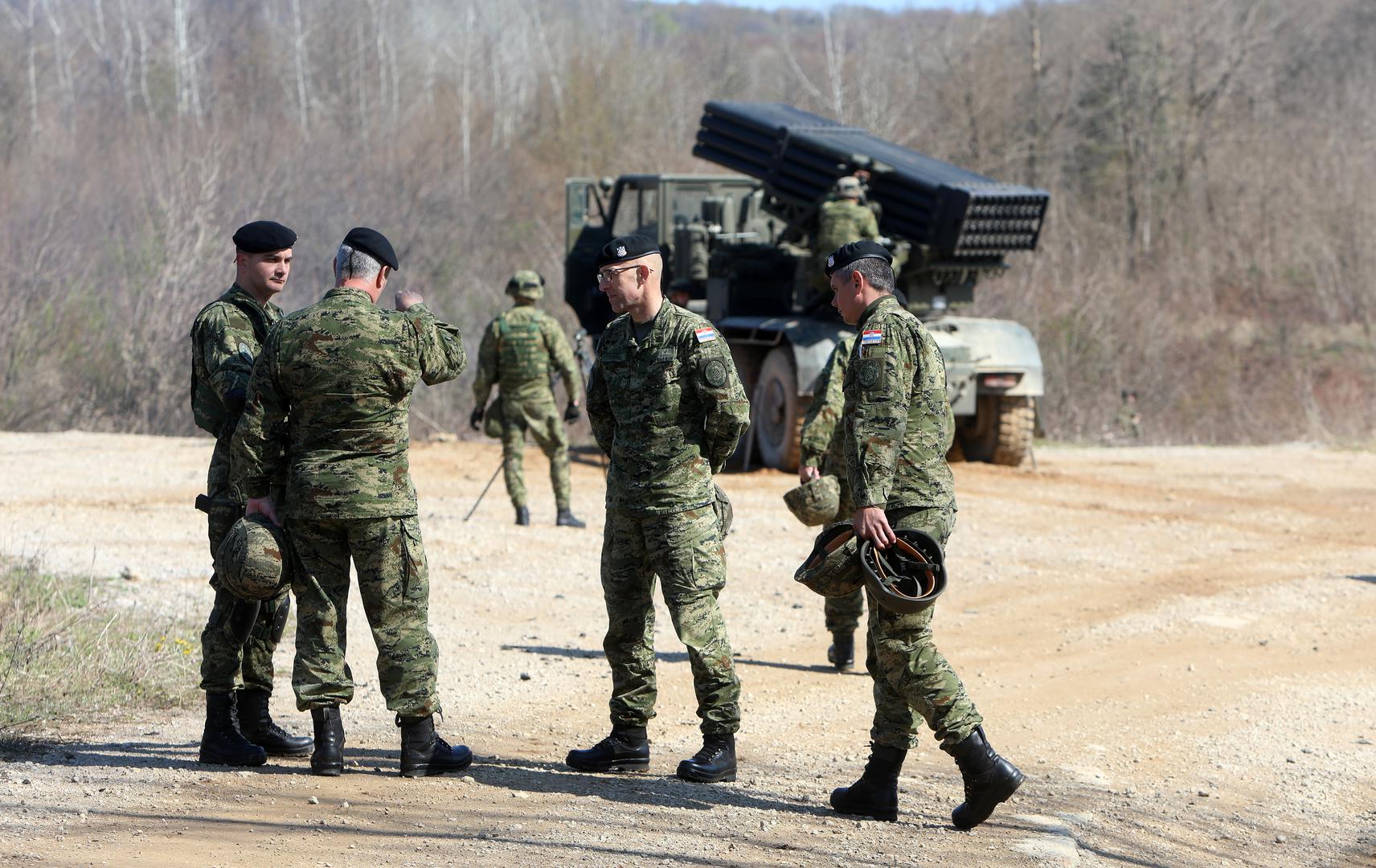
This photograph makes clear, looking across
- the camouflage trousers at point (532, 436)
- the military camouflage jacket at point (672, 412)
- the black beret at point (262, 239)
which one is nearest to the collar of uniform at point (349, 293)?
the black beret at point (262, 239)

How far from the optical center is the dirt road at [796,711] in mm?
4797

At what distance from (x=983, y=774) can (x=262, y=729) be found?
2.45 m

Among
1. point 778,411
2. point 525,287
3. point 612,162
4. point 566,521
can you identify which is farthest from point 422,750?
point 612,162

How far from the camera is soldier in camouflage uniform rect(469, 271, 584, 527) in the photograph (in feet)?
36.3

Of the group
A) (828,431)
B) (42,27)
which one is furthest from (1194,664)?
(42,27)

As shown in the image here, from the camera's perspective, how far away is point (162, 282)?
20.3 metres

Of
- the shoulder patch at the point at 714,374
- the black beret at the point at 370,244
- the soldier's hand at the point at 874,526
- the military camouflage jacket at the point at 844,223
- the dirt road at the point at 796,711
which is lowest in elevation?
the dirt road at the point at 796,711

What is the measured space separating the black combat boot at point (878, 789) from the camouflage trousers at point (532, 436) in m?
6.26

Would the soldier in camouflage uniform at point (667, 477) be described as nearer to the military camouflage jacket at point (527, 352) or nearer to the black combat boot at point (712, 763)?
the black combat boot at point (712, 763)

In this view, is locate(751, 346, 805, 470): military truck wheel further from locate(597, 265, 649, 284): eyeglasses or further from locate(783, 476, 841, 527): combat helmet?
locate(597, 265, 649, 284): eyeglasses

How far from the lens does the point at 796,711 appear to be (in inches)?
273

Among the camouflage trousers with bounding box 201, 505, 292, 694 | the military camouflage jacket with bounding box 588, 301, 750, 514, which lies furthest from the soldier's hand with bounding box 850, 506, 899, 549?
the camouflage trousers with bounding box 201, 505, 292, 694

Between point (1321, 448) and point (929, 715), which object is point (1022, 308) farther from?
point (929, 715)

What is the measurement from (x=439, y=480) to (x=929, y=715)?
31.4 ft
